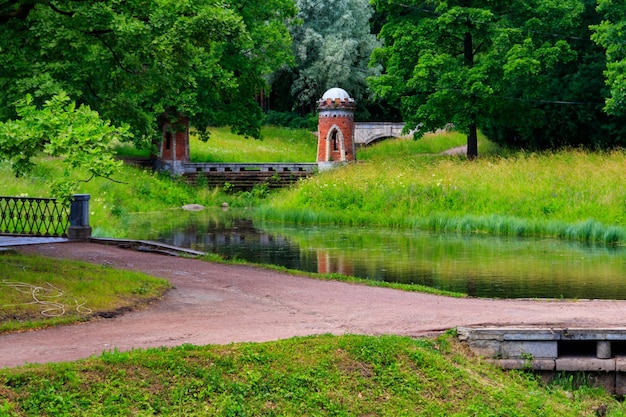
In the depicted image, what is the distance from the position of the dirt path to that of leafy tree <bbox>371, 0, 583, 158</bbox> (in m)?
24.5

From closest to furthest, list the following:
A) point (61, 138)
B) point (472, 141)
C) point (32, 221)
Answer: point (61, 138) → point (32, 221) → point (472, 141)

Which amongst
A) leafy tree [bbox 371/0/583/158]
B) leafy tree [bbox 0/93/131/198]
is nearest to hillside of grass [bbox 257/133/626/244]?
leafy tree [bbox 371/0/583/158]

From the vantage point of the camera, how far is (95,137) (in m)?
12.9

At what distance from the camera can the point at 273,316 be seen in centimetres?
1365

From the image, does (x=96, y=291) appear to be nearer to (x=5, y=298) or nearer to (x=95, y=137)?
(x=5, y=298)

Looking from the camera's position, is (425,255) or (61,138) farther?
(425,255)

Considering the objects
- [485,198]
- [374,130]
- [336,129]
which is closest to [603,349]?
[485,198]

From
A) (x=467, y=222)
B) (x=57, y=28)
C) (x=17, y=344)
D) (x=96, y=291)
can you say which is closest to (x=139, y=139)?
(x=467, y=222)

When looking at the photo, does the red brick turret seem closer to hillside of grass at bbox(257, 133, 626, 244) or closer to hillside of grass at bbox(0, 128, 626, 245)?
hillside of grass at bbox(0, 128, 626, 245)

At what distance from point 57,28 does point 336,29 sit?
44.8 metres

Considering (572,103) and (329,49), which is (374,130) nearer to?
(329,49)

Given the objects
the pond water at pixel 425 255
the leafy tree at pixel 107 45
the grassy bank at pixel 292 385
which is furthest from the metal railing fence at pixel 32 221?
the grassy bank at pixel 292 385

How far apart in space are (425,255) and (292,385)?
13704 mm

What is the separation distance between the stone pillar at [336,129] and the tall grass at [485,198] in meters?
7.84
